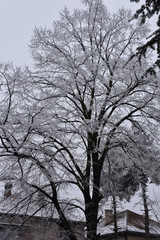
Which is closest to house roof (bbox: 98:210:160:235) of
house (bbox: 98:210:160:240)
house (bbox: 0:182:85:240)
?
house (bbox: 98:210:160:240)

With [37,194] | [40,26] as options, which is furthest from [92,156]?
[40,26]

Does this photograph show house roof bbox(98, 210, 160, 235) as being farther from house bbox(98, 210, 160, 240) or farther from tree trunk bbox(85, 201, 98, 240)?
tree trunk bbox(85, 201, 98, 240)

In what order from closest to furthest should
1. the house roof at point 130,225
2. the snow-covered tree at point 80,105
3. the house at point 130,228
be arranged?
the snow-covered tree at point 80,105 < the house at point 130,228 < the house roof at point 130,225

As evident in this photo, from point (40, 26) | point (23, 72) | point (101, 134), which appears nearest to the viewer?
point (101, 134)

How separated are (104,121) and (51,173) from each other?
2.86 meters

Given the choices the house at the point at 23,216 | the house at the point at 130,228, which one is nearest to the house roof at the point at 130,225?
the house at the point at 130,228

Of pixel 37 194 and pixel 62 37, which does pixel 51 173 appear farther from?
pixel 62 37

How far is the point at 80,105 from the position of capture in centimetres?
1092

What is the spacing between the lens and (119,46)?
1107 centimetres

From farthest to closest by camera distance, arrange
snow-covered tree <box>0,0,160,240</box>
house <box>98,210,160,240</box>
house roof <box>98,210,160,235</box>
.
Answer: house roof <box>98,210,160,235</box> < house <box>98,210,160,240</box> < snow-covered tree <box>0,0,160,240</box>

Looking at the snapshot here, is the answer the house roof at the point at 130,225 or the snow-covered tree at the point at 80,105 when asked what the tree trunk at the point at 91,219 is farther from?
the house roof at the point at 130,225

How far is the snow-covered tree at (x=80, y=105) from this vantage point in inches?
312

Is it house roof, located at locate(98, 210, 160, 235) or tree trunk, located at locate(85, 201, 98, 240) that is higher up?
house roof, located at locate(98, 210, 160, 235)

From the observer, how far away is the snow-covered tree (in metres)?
7.93
